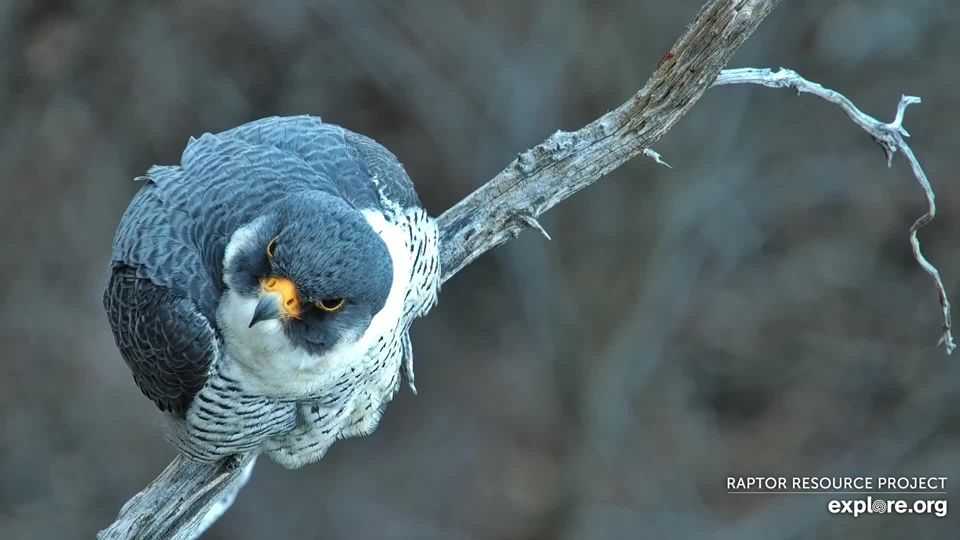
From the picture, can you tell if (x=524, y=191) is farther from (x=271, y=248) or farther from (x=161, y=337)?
(x=161, y=337)

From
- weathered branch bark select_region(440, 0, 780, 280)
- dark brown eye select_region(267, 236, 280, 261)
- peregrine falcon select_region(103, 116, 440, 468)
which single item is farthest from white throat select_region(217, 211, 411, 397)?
weathered branch bark select_region(440, 0, 780, 280)

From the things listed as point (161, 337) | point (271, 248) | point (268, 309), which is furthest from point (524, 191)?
point (161, 337)

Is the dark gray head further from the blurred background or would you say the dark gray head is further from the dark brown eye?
the blurred background

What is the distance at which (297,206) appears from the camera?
3.01 metres

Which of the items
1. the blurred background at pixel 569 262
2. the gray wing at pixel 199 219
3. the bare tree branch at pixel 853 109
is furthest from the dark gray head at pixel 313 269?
the blurred background at pixel 569 262

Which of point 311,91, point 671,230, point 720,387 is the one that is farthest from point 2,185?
point 720,387

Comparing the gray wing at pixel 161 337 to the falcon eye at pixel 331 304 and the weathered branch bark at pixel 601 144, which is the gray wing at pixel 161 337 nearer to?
the falcon eye at pixel 331 304

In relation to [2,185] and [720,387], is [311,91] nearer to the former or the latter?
[2,185]

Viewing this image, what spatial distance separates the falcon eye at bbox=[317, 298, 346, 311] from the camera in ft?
9.82

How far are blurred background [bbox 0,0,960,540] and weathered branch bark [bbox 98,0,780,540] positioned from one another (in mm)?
3146

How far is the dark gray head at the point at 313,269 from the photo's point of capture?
2895 millimetres

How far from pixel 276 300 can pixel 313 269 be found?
16cm

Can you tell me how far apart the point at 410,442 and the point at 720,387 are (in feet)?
9.65

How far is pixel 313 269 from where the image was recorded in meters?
2.88
